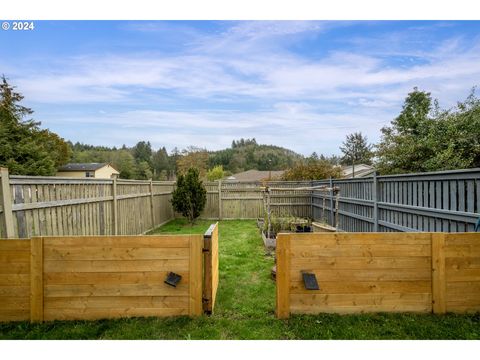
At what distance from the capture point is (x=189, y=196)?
10.1 m

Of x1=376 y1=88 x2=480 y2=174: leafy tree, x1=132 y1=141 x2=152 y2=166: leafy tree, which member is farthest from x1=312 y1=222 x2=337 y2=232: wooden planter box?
x1=132 y1=141 x2=152 y2=166: leafy tree

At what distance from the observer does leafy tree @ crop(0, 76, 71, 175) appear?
18016mm

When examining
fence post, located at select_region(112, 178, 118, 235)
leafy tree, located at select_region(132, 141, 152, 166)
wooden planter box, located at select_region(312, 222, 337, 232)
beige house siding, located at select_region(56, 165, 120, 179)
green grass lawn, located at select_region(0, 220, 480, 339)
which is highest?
leafy tree, located at select_region(132, 141, 152, 166)

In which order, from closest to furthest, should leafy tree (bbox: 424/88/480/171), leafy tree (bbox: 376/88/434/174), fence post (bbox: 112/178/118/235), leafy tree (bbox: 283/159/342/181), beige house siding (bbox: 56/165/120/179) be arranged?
fence post (bbox: 112/178/118/235) < leafy tree (bbox: 424/88/480/171) < leafy tree (bbox: 376/88/434/174) < leafy tree (bbox: 283/159/342/181) < beige house siding (bbox: 56/165/120/179)

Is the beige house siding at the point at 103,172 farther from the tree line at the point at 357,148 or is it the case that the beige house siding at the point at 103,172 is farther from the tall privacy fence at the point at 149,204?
the tall privacy fence at the point at 149,204

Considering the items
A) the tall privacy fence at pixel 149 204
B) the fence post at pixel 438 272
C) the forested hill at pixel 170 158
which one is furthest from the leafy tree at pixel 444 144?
the forested hill at pixel 170 158

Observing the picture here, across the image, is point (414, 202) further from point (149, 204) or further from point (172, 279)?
point (149, 204)

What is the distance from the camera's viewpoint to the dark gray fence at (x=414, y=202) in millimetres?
3066

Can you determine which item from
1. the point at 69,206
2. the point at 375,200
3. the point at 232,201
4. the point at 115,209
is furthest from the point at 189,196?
the point at 375,200

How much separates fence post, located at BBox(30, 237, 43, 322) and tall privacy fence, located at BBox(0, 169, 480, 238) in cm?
45

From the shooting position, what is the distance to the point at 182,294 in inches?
116

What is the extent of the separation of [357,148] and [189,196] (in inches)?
1334

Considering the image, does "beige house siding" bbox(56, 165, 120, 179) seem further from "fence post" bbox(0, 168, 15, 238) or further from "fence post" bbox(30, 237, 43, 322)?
"fence post" bbox(30, 237, 43, 322)
